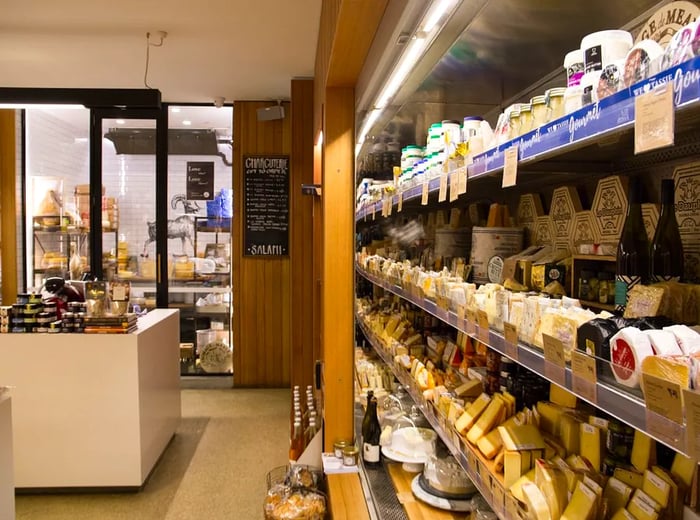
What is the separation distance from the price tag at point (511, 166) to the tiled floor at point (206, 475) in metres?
2.73

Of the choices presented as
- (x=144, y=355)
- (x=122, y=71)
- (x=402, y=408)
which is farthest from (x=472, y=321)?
(x=122, y=71)

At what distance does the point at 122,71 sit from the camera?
15.5 ft

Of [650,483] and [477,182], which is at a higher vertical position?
[477,182]

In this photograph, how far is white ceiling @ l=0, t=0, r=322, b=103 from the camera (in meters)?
3.47

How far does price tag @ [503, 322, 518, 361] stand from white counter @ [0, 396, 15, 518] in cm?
200

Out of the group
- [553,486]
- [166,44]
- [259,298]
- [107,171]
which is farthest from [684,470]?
[107,171]

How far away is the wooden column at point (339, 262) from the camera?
8.09 ft

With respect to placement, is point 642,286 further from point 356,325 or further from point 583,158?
point 356,325

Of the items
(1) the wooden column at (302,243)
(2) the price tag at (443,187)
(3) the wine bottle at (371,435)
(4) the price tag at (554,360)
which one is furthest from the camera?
(1) the wooden column at (302,243)

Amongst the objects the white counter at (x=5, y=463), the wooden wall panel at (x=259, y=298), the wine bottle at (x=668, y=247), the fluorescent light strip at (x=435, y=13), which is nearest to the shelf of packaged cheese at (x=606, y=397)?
the wine bottle at (x=668, y=247)

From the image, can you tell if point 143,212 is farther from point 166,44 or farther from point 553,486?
point 553,486

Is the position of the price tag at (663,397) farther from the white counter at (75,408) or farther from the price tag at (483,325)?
the white counter at (75,408)

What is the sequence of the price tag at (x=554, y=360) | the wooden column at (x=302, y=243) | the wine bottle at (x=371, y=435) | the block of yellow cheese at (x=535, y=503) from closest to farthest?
the price tag at (x=554, y=360) → the block of yellow cheese at (x=535, y=503) → the wine bottle at (x=371, y=435) → the wooden column at (x=302, y=243)

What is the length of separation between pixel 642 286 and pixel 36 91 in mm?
3675
